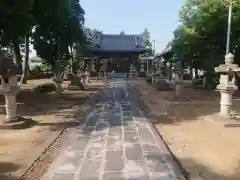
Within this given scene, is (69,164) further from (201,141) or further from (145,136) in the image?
(201,141)

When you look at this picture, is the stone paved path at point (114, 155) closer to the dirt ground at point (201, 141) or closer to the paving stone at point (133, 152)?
the paving stone at point (133, 152)

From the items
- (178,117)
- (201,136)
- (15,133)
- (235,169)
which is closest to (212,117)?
(178,117)

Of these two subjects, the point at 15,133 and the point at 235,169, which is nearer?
the point at 235,169

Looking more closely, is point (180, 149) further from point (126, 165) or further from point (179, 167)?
point (126, 165)

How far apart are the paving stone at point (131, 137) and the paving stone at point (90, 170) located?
75.6 inches

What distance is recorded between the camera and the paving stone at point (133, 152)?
7055 millimetres

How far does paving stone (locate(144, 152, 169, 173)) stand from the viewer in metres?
6.29

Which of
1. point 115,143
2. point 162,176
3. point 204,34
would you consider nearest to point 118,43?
point 204,34

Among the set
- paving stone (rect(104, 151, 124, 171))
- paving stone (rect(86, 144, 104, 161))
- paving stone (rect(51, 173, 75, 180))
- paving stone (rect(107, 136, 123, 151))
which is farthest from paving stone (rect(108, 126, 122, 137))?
paving stone (rect(51, 173, 75, 180))

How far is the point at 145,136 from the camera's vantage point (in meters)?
9.10

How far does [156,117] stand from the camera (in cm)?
1261

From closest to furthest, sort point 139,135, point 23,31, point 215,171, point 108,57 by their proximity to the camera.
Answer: point 215,171 < point 139,135 < point 23,31 < point 108,57

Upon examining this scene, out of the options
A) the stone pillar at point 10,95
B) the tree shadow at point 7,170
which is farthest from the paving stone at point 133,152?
the stone pillar at point 10,95

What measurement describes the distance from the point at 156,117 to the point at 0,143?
6116mm
